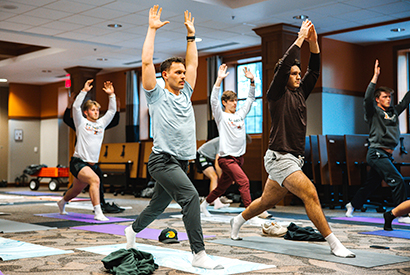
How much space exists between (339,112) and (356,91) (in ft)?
2.59

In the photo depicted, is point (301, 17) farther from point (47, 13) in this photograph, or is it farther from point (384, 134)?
point (47, 13)

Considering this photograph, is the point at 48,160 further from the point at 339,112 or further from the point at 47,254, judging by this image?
the point at 47,254

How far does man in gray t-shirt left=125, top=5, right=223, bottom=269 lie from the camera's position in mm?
3170

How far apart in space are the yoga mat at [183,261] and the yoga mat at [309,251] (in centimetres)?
52

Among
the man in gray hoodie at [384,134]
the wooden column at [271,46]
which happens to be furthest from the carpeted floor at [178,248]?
the wooden column at [271,46]

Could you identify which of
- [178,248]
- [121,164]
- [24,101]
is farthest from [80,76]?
[178,248]

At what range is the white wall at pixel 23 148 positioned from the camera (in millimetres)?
16797

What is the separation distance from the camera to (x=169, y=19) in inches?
343

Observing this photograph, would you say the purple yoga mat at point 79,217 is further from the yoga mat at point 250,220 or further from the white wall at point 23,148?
the white wall at point 23,148

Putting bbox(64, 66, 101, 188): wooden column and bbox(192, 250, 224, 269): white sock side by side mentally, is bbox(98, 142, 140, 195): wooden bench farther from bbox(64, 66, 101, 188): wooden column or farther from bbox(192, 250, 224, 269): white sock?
bbox(192, 250, 224, 269): white sock

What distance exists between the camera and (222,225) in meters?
5.70

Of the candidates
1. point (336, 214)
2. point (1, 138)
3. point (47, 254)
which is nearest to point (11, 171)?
point (1, 138)

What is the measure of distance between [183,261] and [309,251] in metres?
1.07

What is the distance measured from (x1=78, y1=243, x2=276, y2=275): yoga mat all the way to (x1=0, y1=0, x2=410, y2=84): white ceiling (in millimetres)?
4788
